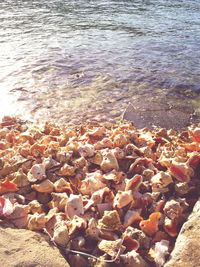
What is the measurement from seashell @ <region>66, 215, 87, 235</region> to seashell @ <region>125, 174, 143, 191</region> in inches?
34.2

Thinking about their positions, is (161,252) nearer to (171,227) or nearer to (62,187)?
(171,227)

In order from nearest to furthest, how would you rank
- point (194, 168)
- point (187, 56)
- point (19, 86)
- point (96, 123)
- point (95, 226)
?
point (95, 226)
point (194, 168)
point (96, 123)
point (19, 86)
point (187, 56)

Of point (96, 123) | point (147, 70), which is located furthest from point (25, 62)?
point (96, 123)

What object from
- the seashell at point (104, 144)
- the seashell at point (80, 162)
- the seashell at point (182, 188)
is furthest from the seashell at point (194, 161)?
the seashell at point (80, 162)

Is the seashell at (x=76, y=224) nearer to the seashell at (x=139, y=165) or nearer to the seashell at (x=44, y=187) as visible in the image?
the seashell at (x=44, y=187)

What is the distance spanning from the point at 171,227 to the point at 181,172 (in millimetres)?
941

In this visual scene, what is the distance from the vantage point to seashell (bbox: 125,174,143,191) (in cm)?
471

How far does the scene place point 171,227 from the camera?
4.11 meters

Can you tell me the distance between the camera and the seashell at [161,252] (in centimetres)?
369

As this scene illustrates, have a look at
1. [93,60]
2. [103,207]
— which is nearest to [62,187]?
[103,207]

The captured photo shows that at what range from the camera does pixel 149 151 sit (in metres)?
5.62

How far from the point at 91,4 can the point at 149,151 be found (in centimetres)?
1864

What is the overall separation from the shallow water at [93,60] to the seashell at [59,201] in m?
3.73

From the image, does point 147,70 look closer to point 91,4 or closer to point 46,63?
point 46,63
